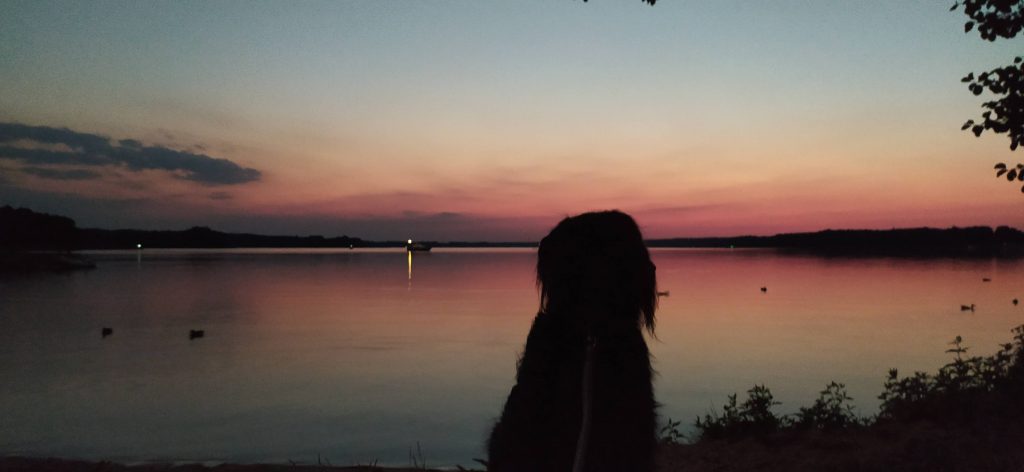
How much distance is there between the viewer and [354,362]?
26.9m

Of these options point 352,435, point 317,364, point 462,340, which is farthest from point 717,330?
point 352,435

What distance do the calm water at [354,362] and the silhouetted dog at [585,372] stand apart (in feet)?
0.75

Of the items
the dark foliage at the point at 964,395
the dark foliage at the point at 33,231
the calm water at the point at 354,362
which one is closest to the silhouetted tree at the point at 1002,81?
the dark foliage at the point at 964,395

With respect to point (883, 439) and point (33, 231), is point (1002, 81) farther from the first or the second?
point (33, 231)

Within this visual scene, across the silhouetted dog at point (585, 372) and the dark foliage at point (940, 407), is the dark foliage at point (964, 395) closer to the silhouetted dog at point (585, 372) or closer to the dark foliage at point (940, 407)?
the dark foliage at point (940, 407)

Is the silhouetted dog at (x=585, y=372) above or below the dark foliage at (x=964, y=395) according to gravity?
above

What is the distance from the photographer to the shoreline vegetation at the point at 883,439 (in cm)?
718

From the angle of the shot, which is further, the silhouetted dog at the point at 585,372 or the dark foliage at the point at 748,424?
the dark foliage at the point at 748,424

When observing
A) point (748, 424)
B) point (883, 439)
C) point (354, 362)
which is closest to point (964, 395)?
point (883, 439)

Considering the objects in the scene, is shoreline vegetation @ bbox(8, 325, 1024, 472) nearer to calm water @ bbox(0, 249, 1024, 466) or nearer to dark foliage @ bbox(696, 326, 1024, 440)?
dark foliage @ bbox(696, 326, 1024, 440)

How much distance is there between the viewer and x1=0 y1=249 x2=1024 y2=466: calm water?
52.1 ft

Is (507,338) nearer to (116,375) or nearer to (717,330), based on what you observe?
(717,330)

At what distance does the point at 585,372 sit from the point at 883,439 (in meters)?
8.09

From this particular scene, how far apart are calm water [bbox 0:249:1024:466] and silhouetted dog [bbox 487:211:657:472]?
0.23 metres
